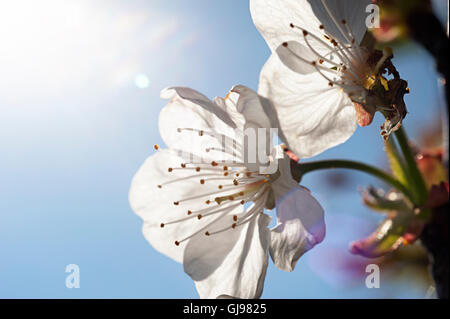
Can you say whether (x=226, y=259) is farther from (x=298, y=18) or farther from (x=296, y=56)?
(x=298, y=18)

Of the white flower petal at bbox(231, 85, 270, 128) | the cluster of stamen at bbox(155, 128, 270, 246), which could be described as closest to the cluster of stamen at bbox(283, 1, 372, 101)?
the white flower petal at bbox(231, 85, 270, 128)

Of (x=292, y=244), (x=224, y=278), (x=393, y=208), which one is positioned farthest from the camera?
(x=393, y=208)

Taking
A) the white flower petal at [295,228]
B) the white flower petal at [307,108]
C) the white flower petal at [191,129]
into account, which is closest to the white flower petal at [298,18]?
the white flower petal at [307,108]

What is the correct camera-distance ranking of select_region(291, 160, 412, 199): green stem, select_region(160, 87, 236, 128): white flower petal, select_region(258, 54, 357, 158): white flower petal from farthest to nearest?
1. select_region(291, 160, 412, 199): green stem
2. select_region(160, 87, 236, 128): white flower petal
3. select_region(258, 54, 357, 158): white flower petal

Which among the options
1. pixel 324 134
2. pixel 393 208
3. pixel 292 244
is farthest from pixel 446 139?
pixel 292 244

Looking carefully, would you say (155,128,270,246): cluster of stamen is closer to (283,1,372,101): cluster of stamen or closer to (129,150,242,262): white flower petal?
(129,150,242,262): white flower petal

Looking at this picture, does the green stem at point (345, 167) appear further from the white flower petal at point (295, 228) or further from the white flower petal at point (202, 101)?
the white flower petal at point (202, 101)

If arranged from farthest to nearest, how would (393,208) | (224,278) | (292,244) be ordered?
1. (393,208)
2. (224,278)
3. (292,244)
